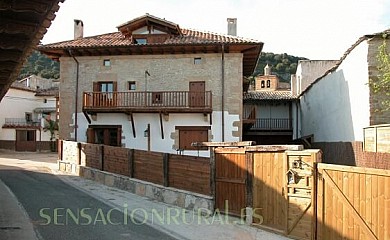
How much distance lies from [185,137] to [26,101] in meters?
37.1

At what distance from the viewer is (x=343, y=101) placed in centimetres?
1820

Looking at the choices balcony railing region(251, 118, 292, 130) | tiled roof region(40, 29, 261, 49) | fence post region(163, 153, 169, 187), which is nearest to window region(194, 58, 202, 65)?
tiled roof region(40, 29, 261, 49)

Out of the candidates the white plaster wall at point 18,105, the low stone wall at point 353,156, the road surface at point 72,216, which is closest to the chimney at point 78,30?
the road surface at point 72,216

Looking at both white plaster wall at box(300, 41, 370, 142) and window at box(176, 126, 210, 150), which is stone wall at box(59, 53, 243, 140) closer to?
window at box(176, 126, 210, 150)

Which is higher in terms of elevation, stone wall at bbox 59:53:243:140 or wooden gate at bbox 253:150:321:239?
stone wall at bbox 59:53:243:140

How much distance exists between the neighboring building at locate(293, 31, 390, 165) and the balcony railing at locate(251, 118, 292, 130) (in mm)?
8235

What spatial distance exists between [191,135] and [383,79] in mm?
11414

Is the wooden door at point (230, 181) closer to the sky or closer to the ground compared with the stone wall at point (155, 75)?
closer to the ground

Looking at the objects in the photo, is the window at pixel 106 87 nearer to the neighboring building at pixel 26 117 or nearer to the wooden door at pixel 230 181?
the wooden door at pixel 230 181

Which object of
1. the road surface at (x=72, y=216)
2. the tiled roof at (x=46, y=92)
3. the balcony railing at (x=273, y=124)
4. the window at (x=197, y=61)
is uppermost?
the tiled roof at (x=46, y=92)

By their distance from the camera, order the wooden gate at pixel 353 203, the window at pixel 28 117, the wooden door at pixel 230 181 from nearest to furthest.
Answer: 1. the wooden gate at pixel 353 203
2. the wooden door at pixel 230 181
3. the window at pixel 28 117

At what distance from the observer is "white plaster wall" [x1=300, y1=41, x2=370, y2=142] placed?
1543cm

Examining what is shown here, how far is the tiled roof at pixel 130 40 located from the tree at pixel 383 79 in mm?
8768

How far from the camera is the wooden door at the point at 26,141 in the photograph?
1863 inches
